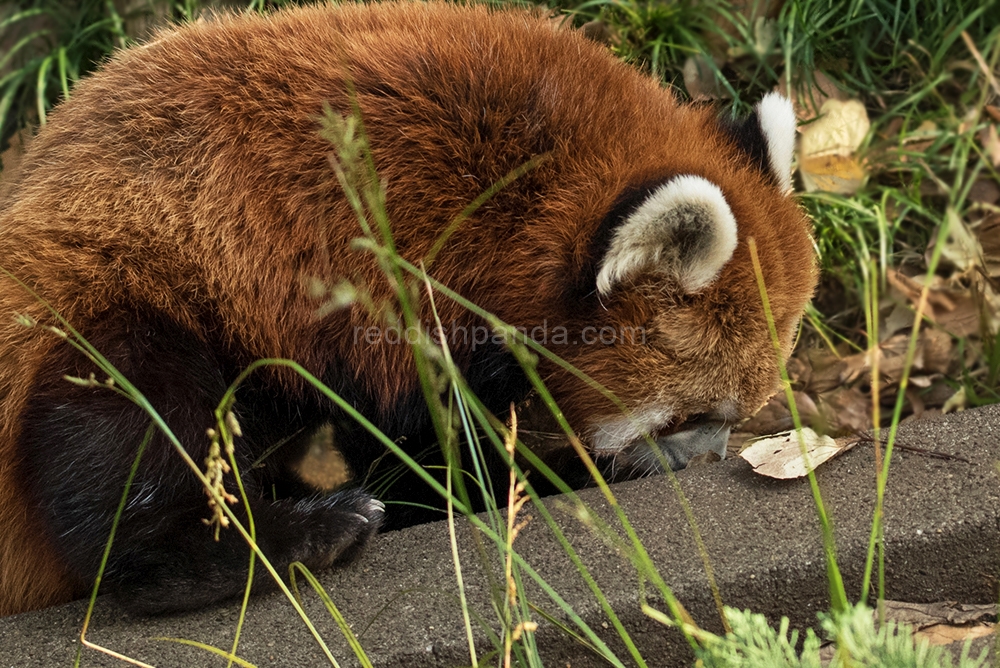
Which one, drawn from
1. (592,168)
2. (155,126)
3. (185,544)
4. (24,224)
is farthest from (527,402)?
(24,224)

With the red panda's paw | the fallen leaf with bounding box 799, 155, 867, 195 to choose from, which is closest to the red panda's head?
the red panda's paw

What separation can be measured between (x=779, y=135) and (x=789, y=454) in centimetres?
99

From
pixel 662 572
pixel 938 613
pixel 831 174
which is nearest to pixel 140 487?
pixel 662 572

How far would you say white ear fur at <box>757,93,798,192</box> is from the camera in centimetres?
288

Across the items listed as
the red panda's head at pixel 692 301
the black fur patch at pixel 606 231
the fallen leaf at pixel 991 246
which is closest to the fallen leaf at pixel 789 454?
the red panda's head at pixel 692 301

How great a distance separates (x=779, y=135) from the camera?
2.88 metres

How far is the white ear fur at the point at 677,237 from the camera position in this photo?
2.34m

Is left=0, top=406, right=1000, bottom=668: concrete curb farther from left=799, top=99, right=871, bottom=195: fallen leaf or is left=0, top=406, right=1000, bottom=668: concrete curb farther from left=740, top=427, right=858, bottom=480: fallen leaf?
left=799, top=99, right=871, bottom=195: fallen leaf

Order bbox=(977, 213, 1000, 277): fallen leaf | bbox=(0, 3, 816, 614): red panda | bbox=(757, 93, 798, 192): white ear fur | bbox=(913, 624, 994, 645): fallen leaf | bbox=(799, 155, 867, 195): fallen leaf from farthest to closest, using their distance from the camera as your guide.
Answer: bbox=(799, 155, 867, 195): fallen leaf
bbox=(977, 213, 1000, 277): fallen leaf
bbox=(757, 93, 798, 192): white ear fur
bbox=(0, 3, 816, 614): red panda
bbox=(913, 624, 994, 645): fallen leaf

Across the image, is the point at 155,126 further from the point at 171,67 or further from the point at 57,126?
the point at 57,126

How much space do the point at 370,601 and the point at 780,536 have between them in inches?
41.0

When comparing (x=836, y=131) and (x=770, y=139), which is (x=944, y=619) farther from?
(x=836, y=131)

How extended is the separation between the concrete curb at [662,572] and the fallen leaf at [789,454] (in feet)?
0.13

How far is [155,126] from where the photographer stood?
105 inches
